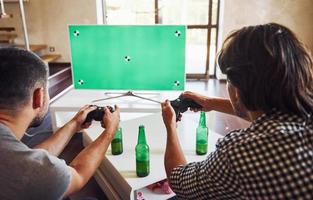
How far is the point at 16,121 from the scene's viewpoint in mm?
856

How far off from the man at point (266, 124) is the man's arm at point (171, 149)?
0.16m

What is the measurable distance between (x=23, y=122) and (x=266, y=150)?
27.7 inches

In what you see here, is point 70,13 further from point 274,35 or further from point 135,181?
point 274,35

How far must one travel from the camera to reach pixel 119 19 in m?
4.58

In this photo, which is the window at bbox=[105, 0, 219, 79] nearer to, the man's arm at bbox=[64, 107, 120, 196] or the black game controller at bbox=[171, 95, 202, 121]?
the black game controller at bbox=[171, 95, 202, 121]

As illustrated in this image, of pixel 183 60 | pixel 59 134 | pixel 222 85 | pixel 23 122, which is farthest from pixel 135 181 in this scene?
pixel 222 85

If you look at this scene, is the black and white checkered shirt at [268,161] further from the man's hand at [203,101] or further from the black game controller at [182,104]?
the man's hand at [203,101]

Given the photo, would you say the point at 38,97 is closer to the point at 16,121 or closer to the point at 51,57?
the point at 16,121

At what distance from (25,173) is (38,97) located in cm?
26

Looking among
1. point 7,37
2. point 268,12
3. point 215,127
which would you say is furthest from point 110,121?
point 7,37

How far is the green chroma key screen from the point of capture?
6.54 ft

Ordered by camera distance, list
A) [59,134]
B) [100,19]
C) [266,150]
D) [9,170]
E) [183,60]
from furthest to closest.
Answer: [100,19], [183,60], [59,134], [9,170], [266,150]

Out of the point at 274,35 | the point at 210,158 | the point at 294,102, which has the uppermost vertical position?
the point at 274,35

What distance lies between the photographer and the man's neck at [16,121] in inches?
32.8
